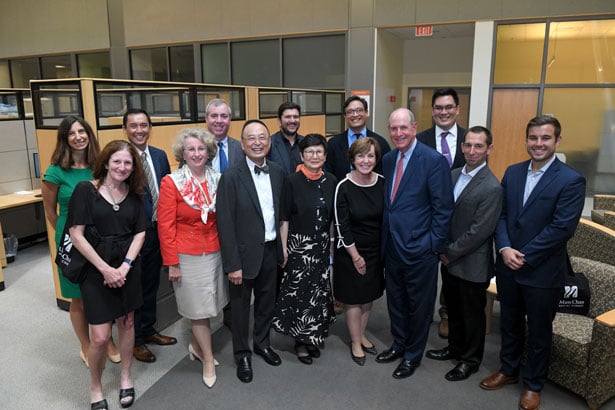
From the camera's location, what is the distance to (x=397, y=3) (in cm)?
735

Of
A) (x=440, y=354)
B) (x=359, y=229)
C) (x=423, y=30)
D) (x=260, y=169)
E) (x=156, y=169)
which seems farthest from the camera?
(x=423, y=30)

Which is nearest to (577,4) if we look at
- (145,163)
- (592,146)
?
(592,146)

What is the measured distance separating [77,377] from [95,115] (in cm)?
170

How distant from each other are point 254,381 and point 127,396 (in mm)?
719

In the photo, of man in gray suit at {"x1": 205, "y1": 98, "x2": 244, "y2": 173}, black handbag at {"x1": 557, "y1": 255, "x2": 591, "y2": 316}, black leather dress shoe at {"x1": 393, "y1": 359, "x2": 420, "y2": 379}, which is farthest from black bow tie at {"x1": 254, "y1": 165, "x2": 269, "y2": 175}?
black handbag at {"x1": 557, "y1": 255, "x2": 591, "y2": 316}

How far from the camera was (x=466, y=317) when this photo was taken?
105 inches

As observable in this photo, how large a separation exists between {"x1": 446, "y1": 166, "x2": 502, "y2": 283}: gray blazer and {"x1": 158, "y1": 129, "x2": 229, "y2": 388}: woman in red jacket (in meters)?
1.40

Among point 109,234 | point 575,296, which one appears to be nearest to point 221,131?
point 109,234

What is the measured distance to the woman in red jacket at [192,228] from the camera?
242 cm

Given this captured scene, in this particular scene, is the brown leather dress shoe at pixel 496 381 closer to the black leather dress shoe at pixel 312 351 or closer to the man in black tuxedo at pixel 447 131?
the black leather dress shoe at pixel 312 351

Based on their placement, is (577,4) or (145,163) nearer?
(145,163)

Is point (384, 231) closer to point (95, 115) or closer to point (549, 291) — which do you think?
point (549, 291)

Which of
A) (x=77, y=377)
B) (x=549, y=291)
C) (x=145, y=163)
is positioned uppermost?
(x=145, y=163)

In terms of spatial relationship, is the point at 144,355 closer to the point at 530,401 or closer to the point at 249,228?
the point at 249,228
